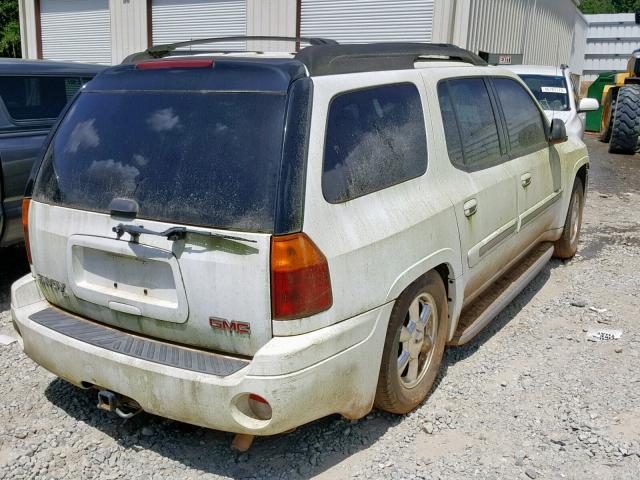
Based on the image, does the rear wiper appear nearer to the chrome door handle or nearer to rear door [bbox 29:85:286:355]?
rear door [bbox 29:85:286:355]

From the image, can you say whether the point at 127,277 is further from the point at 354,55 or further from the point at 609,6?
the point at 609,6

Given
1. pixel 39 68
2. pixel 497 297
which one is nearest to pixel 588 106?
pixel 497 297

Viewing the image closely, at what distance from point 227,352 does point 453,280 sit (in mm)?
1444

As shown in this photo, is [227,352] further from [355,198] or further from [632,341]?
[632,341]

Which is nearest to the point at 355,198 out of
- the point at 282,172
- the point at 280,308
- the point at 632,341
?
the point at 282,172

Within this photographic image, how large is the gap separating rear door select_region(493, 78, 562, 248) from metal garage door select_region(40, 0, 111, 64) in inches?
656

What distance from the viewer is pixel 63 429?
3352 mm

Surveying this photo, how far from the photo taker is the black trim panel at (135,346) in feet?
8.78

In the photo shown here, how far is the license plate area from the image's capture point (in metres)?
2.74

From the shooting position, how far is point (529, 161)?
477 centimetres

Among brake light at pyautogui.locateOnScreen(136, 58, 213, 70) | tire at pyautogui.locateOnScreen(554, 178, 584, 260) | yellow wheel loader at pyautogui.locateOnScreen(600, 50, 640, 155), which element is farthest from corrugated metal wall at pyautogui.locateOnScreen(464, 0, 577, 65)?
brake light at pyautogui.locateOnScreen(136, 58, 213, 70)

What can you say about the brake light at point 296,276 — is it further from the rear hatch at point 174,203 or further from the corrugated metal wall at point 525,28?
the corrugated metal wall at point 525,28

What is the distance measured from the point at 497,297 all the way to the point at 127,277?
257cm

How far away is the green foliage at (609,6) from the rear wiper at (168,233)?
57015 millimetres
